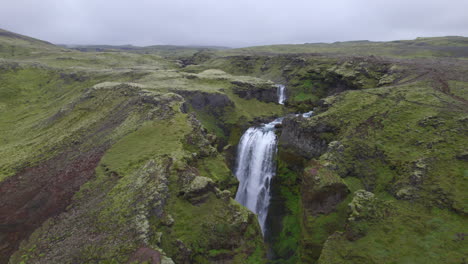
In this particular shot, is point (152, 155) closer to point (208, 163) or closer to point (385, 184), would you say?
point (208, 163)

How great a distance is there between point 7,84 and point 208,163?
7069 centimetres

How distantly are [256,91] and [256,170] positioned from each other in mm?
28345

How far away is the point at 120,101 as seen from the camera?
4356 cm

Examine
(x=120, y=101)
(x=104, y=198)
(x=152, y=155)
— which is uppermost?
(x=120, y=101)

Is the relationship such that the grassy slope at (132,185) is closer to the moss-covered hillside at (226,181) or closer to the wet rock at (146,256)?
the moss-covered hillside at (226,181)

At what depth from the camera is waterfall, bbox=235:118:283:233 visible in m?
36.5

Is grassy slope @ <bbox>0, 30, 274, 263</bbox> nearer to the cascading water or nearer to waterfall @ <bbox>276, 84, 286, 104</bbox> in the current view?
the cascading water

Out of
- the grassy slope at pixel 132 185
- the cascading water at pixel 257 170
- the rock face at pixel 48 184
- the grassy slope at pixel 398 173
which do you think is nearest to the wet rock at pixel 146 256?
the grassy slope at pixel 132 185

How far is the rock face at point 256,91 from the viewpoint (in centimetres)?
6078

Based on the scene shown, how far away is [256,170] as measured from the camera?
39.2 meters

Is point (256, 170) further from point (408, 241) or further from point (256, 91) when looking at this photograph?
point (256, 91)

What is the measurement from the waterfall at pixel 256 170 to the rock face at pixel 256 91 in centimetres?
1751

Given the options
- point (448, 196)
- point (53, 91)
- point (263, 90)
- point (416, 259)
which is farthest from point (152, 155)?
point (53, 91)

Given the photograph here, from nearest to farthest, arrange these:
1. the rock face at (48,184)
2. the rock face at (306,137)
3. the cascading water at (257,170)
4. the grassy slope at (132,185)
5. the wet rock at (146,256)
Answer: the wet rock at (146,256)
the grassy slope at (132,185)
the rock face at (48,184)
the rock face at (306,137)
the cascading water at (257,170)
